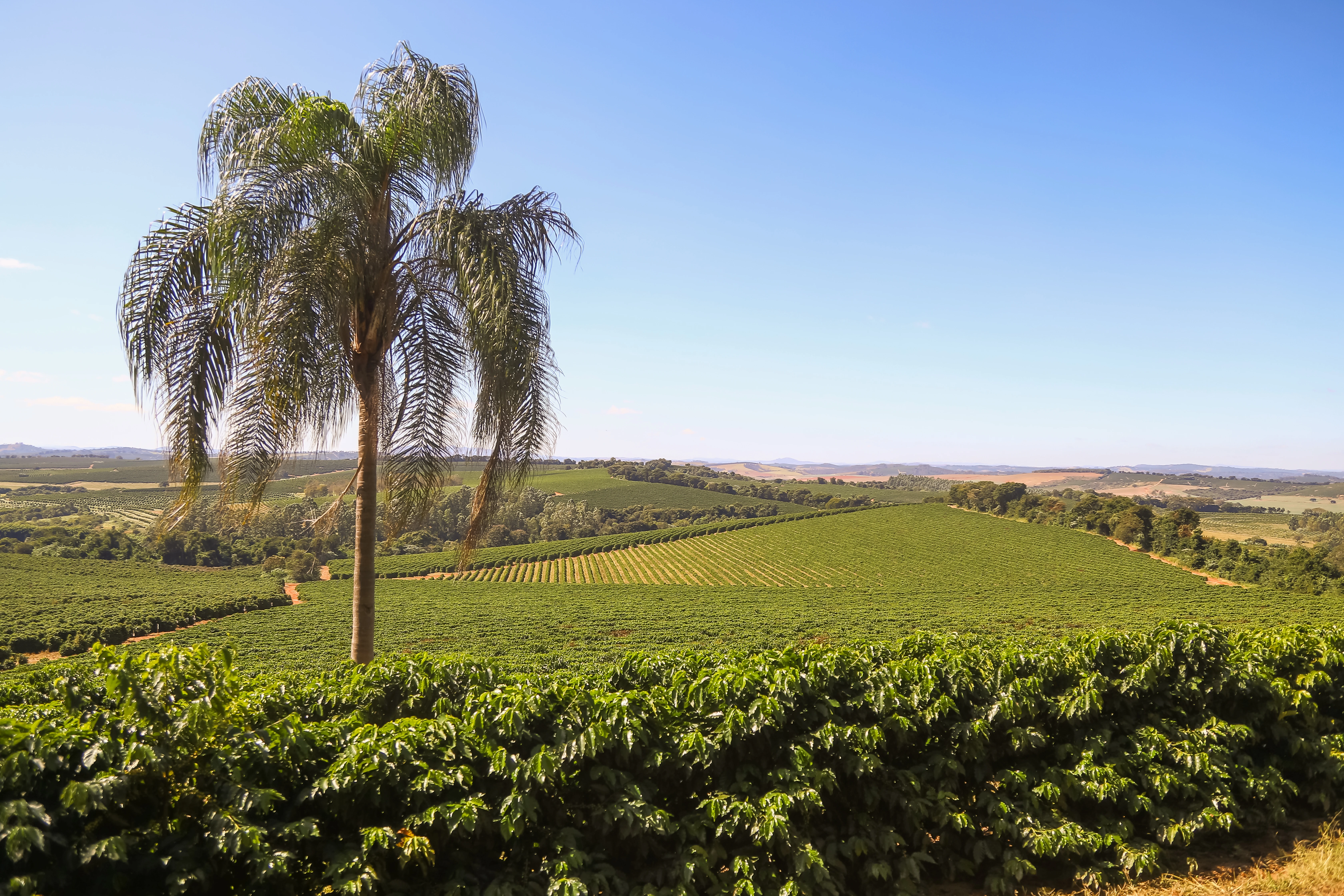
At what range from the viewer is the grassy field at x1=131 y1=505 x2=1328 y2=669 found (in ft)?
111

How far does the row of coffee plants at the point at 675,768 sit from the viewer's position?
2893 mm

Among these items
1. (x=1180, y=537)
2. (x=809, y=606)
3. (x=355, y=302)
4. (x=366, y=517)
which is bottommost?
(x=809, y=606)

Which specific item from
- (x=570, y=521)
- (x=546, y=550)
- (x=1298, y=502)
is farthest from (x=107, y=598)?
(x=1298, y=502)

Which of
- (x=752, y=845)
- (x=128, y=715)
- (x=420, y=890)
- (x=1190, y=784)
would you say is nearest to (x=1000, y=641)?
(x=1190, y=784)

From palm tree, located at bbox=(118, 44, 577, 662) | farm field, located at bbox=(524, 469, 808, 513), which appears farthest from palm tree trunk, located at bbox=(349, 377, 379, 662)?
farm field, located at bbox=(524, 469, 808, 513)

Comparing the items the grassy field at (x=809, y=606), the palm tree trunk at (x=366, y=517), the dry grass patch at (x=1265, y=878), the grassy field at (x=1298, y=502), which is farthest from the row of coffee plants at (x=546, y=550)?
the grassy field at (x=1298, y=502)

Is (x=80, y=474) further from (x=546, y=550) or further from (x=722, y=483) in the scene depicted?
(x=722, y=483)

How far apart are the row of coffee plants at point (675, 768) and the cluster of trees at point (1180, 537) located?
62951 mm

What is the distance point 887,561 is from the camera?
69000 mm

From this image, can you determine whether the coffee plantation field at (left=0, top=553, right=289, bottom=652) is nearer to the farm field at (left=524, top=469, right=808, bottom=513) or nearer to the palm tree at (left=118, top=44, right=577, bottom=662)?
the palm tree at (left=118, top=44, right=577, bottom=662)

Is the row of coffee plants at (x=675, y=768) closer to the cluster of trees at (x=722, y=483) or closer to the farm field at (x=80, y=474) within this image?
the cluster of trees at (x=722, y=483)

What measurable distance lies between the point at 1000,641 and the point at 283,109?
824 centimetres

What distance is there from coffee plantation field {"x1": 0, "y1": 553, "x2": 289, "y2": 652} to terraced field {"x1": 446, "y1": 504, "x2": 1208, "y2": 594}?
2282cm

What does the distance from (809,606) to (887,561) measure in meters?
25.2
